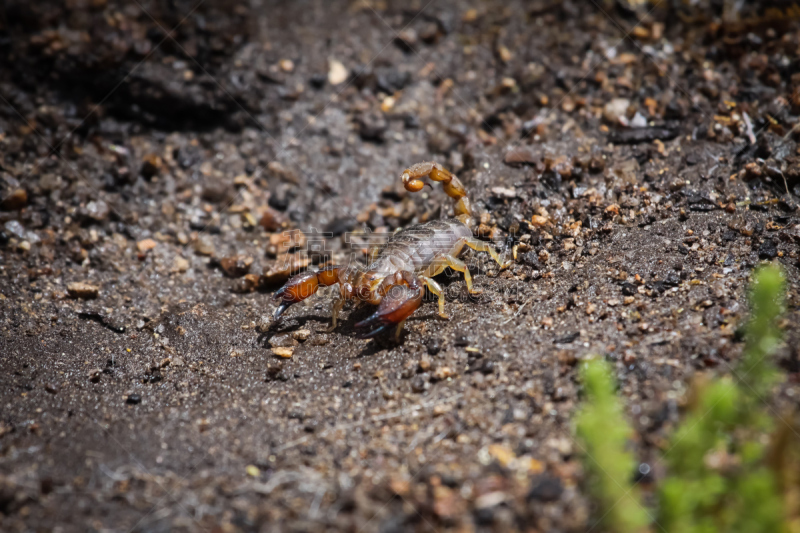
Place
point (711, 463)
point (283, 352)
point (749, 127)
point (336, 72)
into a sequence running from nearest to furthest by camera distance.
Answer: point (711, 463), point (283, 352), point (749, 127), point (336, 72)

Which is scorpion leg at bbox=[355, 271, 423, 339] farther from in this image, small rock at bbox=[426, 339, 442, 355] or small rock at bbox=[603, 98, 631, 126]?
small rock at bbox=[603, 98, 631, 126]

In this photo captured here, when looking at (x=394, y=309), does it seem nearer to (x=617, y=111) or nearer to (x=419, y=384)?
(x=419, y=384)

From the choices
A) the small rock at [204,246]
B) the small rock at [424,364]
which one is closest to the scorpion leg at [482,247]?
the small rock at [424,364]

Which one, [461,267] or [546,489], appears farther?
[461,267]

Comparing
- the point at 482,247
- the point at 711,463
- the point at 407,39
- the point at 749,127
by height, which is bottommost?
the point at 482,247

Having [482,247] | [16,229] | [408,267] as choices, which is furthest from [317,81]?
[16,229]

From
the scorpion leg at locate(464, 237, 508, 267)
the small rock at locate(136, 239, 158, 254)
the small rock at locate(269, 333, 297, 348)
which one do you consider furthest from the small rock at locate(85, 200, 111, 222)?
the scorpion leg at locate(464, 237, 508, 267)

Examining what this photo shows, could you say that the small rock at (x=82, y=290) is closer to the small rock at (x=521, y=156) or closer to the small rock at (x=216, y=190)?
the small rock at (x=216, y=190)

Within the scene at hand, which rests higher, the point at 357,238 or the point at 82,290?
the point at 82,290

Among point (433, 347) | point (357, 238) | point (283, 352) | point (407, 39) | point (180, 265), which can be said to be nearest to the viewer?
point (433, 347)
